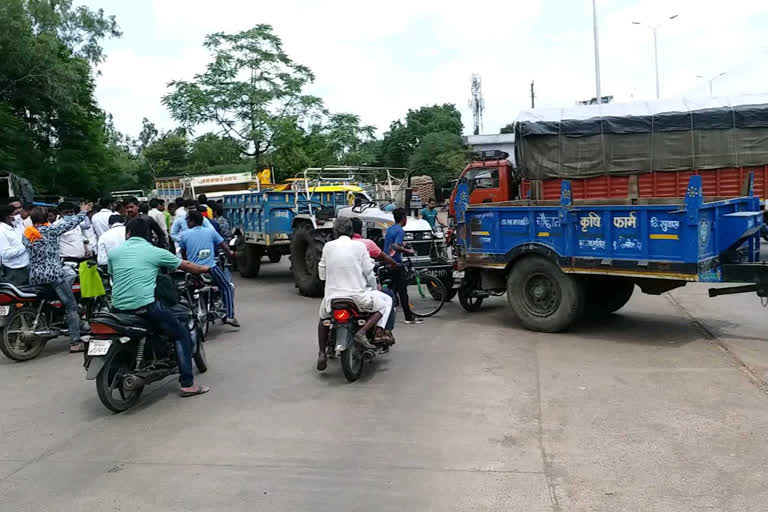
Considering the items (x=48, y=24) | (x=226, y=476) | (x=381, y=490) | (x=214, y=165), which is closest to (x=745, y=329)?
(x=381, y=490)

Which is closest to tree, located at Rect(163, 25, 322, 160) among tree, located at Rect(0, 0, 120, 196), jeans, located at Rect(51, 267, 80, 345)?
tree, located at Rect(0, 0, 120, 196)

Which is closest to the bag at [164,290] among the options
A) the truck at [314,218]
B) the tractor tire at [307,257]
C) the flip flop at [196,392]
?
the flip flop at [196,392]

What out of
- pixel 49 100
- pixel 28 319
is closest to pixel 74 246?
pixel 28 319

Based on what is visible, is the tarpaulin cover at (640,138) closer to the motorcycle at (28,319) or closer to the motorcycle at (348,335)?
the motorcycle at (348,335)

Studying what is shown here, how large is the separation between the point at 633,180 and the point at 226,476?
460 inches

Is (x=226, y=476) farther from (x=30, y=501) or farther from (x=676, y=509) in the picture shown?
(x=676, y=509)

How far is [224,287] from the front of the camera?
31.3 feet

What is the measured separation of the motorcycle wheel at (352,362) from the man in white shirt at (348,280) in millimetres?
118

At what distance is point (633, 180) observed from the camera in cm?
1398

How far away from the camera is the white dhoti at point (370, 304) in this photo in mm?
6606

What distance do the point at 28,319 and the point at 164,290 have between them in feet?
9.98

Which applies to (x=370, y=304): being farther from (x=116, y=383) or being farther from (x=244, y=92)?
(x=244, y=92)

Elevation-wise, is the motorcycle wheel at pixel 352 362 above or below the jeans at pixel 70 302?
below

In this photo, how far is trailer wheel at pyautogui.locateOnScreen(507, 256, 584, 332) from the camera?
330 inches
